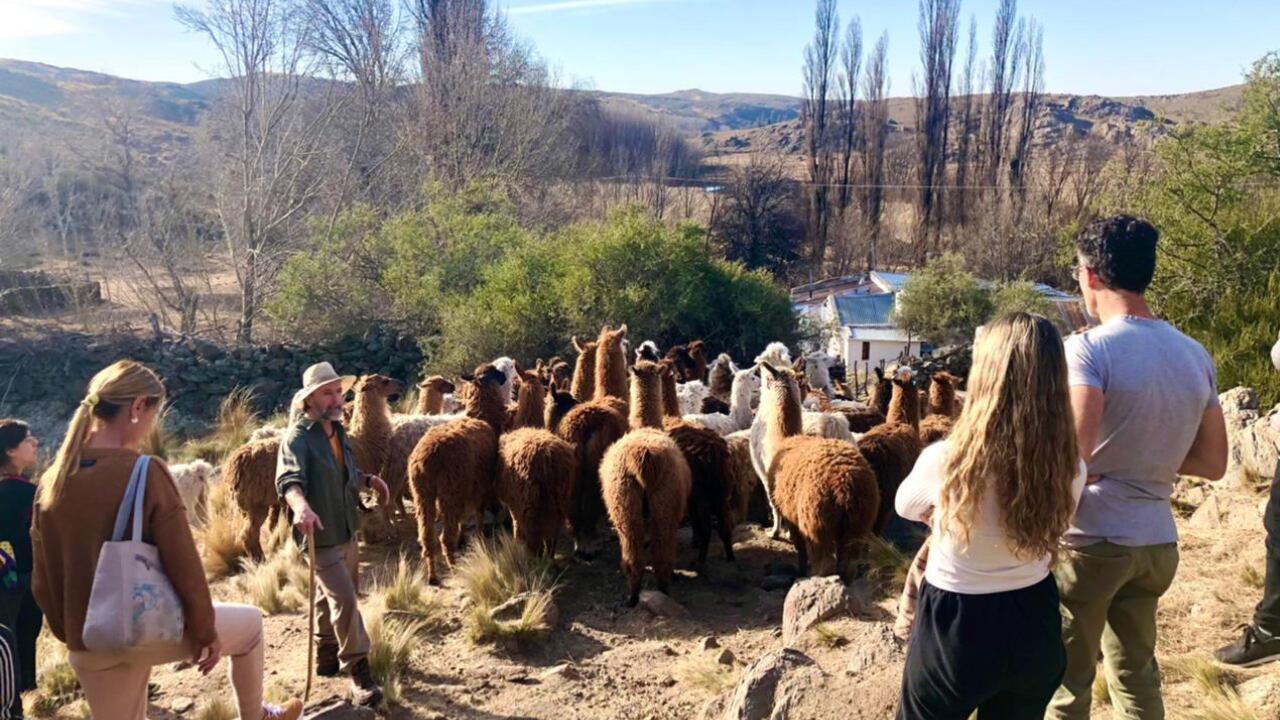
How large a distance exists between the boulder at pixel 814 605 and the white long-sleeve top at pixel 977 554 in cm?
267

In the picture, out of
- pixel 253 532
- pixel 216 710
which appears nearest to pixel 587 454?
pixel 253 532

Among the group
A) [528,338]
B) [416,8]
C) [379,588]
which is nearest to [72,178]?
[416,8]

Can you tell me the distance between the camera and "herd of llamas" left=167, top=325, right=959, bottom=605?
6.30 m

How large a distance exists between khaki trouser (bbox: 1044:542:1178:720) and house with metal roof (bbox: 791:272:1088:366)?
15.6 m

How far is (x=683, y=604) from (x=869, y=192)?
38.1m

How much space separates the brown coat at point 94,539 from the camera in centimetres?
304

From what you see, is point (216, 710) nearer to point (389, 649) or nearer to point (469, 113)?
point (389, 649)

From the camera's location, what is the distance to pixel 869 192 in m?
41.7

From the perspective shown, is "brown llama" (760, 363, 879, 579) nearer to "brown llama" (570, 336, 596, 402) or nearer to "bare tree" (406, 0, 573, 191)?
"brown llama" (570, 336, 596, 402)

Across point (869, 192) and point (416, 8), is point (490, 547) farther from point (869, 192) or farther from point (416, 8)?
point (869, 192)

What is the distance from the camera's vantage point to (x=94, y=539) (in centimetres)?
305

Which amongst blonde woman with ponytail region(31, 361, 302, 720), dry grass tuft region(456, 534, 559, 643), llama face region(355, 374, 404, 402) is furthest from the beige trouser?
llama face region(355, 374, 404, 402)

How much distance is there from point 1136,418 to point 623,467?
158 inches

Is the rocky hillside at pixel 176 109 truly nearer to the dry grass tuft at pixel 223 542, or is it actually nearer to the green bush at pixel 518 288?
the green bush at pixel 518 288
